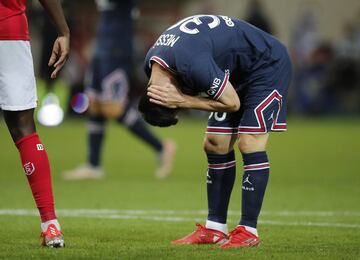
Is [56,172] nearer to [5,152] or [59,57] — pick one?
[5,152]

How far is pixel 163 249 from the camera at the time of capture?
6.34 metres

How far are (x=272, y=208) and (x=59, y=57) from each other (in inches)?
130

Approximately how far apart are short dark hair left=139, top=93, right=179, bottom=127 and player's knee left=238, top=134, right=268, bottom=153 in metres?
0.51

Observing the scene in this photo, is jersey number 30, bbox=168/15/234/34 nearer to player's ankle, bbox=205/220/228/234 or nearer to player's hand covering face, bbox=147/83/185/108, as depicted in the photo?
player's hand covering face, bbox=147/83/185/108

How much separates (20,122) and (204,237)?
1.58 metres

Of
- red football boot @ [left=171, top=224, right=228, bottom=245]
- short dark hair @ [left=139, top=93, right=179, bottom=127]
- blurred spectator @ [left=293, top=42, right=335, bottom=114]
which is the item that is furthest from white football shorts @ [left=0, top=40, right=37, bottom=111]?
blurred spectator @ [left=293, top=42, right=335, bottom=114]

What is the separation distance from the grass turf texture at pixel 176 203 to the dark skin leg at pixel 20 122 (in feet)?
2.52

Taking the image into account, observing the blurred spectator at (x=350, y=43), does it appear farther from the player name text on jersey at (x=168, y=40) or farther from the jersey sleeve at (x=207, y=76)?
the jersey sleeve at (x=207, y=76)

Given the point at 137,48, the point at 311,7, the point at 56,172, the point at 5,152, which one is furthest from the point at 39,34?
the point at 56,172

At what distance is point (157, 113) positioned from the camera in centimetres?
648

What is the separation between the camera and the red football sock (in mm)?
6367

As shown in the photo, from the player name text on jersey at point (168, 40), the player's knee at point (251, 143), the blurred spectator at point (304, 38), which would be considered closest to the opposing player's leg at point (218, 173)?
the player's knee at point (251, 143)

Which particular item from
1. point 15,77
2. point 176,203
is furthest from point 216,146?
point 176,203

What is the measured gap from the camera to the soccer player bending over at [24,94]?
6.24 meters
